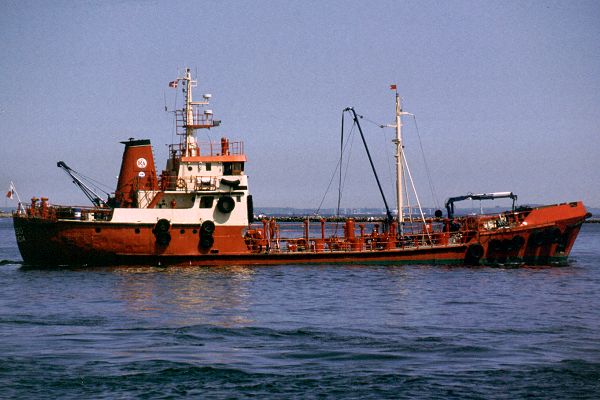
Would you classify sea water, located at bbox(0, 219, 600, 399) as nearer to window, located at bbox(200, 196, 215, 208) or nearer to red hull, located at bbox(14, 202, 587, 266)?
red hull, located at bbox(14, 202, 587, 266)

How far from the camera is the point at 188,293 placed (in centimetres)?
2941

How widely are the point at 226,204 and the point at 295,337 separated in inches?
713

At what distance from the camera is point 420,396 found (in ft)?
48.9

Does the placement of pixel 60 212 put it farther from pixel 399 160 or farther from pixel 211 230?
pixel 399 160

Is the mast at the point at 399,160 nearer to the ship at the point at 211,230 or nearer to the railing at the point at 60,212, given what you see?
the ship at the point at 211,230

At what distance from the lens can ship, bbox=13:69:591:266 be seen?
36.9 meters

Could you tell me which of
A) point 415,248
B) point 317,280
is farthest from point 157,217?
point 415,248

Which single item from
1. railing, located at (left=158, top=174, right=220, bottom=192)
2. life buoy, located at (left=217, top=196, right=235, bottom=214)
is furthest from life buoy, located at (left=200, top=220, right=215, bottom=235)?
railing, located at (left=158, top=174, right=220, bottom=192)

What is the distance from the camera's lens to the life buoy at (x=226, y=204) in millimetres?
37938

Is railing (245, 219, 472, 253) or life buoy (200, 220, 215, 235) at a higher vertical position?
life buoy (200, 220, 215, 235)

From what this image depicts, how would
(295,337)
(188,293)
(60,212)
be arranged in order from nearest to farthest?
1. (295,337)
2. (188,293)
3. (60,212)

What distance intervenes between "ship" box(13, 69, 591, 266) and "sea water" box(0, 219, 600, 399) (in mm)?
2528

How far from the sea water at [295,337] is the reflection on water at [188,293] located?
8 cm

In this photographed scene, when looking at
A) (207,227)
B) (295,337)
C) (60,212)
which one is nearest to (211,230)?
(207,227)
